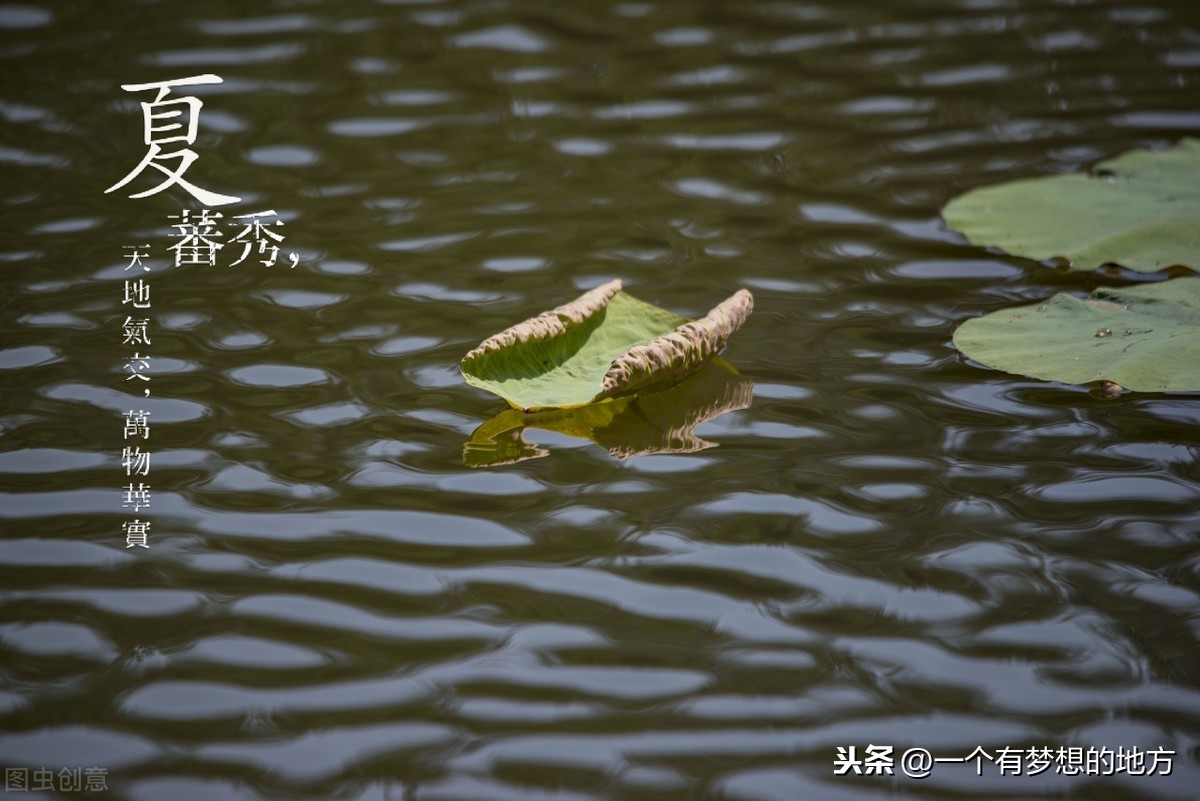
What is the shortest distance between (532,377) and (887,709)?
0.75m

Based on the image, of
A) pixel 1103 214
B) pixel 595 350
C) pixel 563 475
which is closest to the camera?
pixel 563 475

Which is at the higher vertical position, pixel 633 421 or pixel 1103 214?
pixel 1103 214

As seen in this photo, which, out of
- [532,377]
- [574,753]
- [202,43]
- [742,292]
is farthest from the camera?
[202,43]

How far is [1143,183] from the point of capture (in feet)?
7.68

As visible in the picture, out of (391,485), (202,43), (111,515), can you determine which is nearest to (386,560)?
(391,485)

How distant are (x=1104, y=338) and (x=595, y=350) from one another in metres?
0.76

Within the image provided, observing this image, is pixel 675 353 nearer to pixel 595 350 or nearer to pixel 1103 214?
pixel 595 350

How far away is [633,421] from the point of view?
177 centimetres

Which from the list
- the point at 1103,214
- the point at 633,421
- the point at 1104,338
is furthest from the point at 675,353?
the point at 1103,214

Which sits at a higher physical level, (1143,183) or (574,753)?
(1143,183)

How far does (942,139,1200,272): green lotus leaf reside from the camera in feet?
6.96

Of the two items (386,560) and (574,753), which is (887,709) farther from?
(386,560)

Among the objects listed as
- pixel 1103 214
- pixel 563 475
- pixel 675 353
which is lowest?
pixel 563 475

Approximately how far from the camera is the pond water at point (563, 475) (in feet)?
4.03
